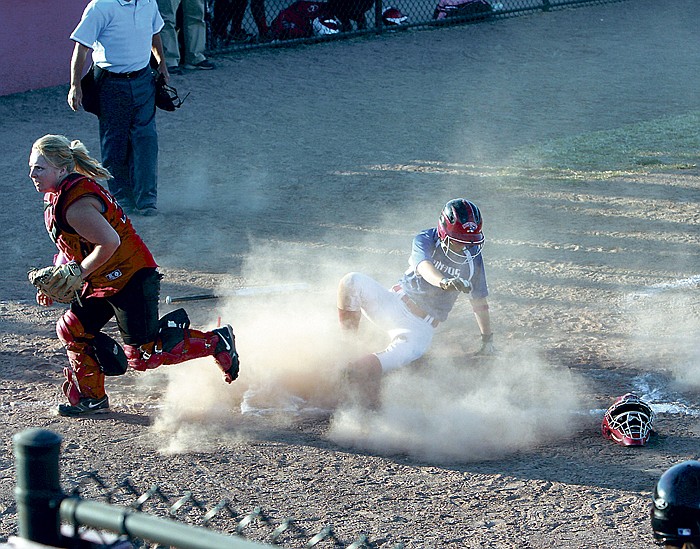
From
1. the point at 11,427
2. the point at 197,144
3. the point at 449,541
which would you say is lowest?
the point at 449,541

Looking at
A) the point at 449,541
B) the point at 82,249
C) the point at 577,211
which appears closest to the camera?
the point at 449,541

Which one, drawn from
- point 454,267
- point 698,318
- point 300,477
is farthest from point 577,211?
point 300,477

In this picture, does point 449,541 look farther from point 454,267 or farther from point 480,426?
point 454,267

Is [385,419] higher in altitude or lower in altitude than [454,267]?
lower

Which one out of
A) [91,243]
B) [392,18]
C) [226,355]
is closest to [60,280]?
[91,243]

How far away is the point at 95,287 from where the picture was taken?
5.29 metres

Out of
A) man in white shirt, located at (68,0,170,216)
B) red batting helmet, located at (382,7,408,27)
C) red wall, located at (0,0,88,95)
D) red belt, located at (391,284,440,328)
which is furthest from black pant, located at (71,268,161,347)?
red batting helmet, located at (382,7,408,27)

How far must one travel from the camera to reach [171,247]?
Result: 854 cm

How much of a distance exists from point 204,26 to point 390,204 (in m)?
6.79

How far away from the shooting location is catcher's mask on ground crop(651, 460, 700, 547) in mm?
2766

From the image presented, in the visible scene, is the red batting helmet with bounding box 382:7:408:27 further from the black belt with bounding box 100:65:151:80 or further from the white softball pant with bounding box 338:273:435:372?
the white softball pant with bounding box 338:273:435:372

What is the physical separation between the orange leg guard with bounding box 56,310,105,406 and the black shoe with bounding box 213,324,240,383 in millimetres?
656

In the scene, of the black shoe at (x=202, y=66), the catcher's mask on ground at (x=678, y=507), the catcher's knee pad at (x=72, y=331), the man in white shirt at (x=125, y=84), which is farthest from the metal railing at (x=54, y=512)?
the black shoe at (x=202, y=66)

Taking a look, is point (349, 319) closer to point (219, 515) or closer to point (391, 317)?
point (391, 317)
